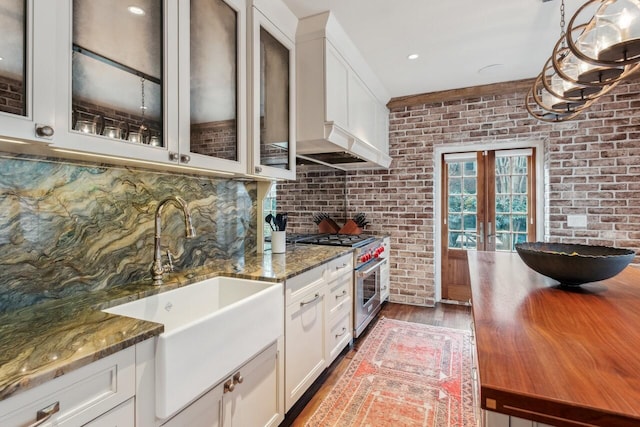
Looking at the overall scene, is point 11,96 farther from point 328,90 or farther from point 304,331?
point 328,90

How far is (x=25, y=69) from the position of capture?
928 mm

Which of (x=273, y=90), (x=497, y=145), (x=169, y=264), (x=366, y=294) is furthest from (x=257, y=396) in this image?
(x=497, y=145)

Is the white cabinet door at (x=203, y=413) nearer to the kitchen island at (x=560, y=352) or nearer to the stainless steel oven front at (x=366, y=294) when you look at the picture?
the kitchen island at (x=560, y=352)

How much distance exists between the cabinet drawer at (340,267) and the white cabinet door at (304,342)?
0.14 m

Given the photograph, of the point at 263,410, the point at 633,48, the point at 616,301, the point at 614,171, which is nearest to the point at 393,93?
the point at 614,171

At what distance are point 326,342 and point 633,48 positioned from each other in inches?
84.2

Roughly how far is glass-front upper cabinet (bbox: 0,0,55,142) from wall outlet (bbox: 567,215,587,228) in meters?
4.10

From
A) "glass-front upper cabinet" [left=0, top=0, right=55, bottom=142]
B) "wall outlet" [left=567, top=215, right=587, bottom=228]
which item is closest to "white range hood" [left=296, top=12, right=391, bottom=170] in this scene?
"glass-front upper cabinet" [left=0, top=0, right=55, bottom=142]

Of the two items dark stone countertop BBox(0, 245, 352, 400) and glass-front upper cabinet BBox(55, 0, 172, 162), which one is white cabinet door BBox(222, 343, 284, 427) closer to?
dark stone countertop BBox(0, 245, 352, 400)

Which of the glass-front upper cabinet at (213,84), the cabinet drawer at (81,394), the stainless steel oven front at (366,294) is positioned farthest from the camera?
the stainless steel oven front at (366,294)

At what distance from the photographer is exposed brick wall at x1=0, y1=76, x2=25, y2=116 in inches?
34.8

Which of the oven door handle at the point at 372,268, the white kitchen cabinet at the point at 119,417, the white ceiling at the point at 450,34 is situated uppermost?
the white ceiling at the point at 450,34

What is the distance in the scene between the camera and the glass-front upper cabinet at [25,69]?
0.90 metres

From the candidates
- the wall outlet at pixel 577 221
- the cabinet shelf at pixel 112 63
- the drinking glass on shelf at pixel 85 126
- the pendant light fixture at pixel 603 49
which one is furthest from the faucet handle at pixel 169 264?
the wall outlet at pixel 577 221
